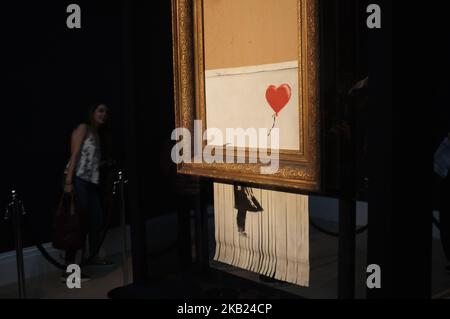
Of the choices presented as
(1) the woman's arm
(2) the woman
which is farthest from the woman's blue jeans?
(1) the woman's arm

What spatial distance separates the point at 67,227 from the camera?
3.75m

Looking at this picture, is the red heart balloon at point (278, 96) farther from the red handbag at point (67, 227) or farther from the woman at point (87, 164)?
the woman at point (87, 164)

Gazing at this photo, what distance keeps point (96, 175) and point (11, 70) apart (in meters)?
1.06

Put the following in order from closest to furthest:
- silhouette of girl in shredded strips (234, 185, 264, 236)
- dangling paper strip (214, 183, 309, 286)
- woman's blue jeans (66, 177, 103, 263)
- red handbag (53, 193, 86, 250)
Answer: dangling paper strip (214, 183, 309, 286) → silhouette of girl in shredded strips (234, 185, 264, 236) → red handbag (53, 193, 86, 250) → woman's blue jeans (66, 177, 103, 263)

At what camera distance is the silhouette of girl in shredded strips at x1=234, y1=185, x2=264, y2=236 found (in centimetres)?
199

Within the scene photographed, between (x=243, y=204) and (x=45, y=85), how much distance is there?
2.80 metres

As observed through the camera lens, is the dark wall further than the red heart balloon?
Yes

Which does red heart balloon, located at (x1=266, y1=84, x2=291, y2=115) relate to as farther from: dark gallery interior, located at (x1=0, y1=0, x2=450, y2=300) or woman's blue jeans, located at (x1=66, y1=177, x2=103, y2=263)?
woman's blue jeans, located at (x1=66, y1=177, x2=103, y2=263)

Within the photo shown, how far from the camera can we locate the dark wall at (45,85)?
3.99 metres

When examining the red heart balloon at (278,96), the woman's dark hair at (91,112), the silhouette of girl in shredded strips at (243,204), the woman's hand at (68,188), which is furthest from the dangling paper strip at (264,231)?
the woman's dark hair at (91,112)

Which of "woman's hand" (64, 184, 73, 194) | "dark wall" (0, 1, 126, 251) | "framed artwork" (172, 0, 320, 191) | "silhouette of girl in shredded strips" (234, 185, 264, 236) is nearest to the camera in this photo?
"framed artwork" (172, 0, 320, 191)

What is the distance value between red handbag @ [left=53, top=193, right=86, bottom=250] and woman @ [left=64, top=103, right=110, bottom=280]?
22 centimetres

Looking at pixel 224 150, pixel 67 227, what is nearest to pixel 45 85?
pixel 67 227

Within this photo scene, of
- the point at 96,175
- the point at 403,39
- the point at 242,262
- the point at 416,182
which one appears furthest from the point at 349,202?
the point at 96,175
